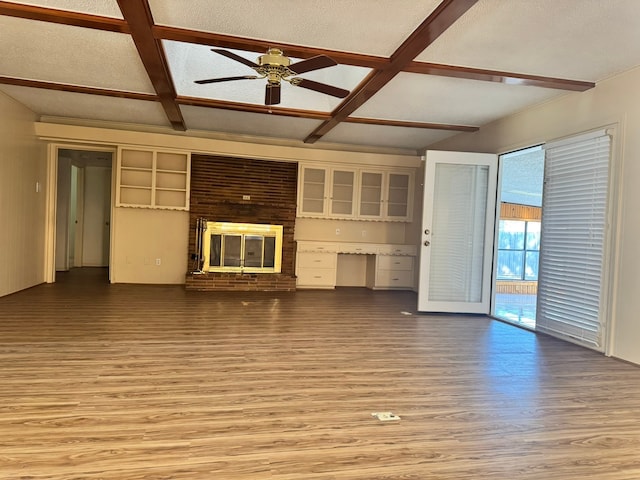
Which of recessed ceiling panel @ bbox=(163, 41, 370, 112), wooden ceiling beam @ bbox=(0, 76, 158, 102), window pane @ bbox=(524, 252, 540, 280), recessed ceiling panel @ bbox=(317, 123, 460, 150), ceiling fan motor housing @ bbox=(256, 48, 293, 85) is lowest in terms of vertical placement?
window pane @ bbox=(524, 252, 540, 280)

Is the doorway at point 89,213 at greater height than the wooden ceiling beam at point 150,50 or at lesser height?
lesser

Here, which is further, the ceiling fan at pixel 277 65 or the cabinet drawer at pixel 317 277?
the cabinet drawer at pixel 317 277

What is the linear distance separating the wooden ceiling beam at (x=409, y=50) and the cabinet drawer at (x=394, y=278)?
319 cm

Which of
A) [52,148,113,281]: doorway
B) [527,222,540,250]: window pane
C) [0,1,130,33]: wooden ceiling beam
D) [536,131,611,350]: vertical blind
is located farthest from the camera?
[527,222,540,250]: window pane

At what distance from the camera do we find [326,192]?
7.51m

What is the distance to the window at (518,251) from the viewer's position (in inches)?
368

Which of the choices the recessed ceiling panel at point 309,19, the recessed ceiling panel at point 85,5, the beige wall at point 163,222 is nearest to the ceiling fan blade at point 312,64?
the recessed ceiling panel at point 309,19

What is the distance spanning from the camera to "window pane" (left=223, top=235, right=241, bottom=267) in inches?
286

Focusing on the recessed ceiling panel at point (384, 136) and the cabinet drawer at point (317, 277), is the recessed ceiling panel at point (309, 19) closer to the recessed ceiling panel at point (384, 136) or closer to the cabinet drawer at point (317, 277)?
the recessed ceiling panel at point (384, 136)

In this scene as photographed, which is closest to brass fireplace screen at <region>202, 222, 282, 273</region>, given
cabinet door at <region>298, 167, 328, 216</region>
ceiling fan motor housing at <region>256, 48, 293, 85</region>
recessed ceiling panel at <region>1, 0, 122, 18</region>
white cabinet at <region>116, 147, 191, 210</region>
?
cabinet door at <region>298, 167, 328, 216</region>

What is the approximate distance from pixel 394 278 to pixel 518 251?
11.6 feet

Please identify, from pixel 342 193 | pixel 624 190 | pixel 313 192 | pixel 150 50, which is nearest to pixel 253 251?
pixel 313 192

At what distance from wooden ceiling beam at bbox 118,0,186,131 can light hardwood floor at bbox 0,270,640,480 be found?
2489 millimetres

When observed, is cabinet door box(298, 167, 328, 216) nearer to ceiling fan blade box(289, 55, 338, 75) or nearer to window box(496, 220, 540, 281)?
ceiling fan blade box(289, 55, 338, 75)
